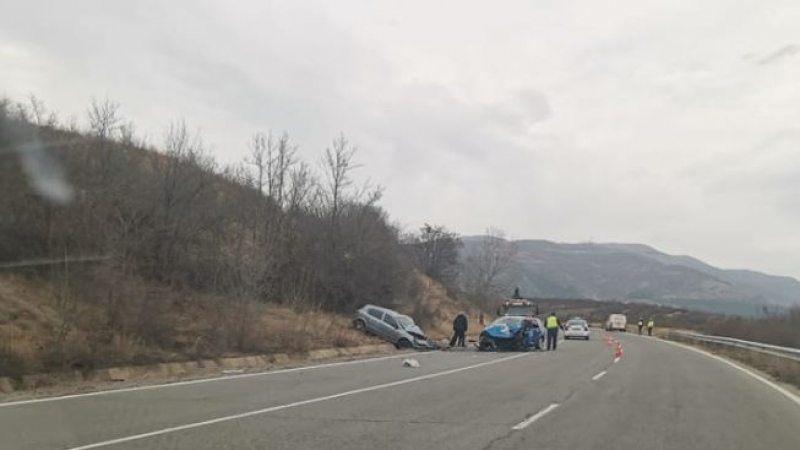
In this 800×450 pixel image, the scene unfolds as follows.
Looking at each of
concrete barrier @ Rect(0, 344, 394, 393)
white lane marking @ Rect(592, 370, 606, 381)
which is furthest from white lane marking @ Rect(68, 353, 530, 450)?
concrete barrier @ Rect(0, 344, 394, 393)

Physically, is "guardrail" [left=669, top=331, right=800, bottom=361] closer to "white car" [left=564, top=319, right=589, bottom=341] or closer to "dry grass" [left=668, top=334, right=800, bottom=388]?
"dry grass" [left=668, top=334, right=800, bottom=388]

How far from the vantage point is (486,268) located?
9344cm

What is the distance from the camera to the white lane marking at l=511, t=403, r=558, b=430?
1154 cm

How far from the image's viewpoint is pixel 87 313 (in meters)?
21.2

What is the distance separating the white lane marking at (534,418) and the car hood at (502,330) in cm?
1932

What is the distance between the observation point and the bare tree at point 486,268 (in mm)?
85938

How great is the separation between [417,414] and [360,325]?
956 inches

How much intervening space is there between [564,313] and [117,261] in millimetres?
111064

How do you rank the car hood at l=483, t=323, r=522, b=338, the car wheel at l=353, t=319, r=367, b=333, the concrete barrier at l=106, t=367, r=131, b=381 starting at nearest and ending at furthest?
the concrete barrier at l=106, t=367, r=131, b=381, the car hood at l=483, t=323, r=522, b=338, the car wheel at l=353, t=319, r=367, b=333

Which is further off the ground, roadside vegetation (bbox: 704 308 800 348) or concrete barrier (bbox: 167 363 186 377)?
roadside vegetation (bbox: 704 308 800 348)

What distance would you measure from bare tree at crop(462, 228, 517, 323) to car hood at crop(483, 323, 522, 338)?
153 ft

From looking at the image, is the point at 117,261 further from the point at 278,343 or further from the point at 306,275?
the point at 306,275

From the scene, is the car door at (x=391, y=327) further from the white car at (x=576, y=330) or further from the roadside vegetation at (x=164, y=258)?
the white car at (x=576, y=330)

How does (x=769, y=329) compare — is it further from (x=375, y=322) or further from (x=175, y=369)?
(x=175, y=369)
